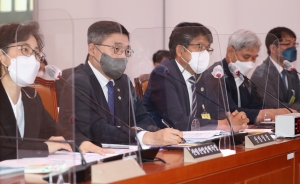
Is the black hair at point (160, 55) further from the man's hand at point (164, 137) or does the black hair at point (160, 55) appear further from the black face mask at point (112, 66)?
the man's hand at point (164, 137)

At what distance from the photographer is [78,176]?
1791mm

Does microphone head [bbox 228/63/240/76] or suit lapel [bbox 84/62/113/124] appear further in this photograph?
microphone head [bbox 228/63/240/76]

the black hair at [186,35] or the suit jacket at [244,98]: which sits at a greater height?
the black hair at [186,35]

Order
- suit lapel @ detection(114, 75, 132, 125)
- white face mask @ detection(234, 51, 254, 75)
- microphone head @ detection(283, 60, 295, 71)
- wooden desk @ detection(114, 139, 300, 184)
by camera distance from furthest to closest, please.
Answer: microphone head @ detection(283, 60, 295, 71) < white face mask @ detection(234, 51, 254, 75) < suit lapel @ detection(114, 75, 132, 125) < wooden desk @ detection(114, 139, 300, 184)

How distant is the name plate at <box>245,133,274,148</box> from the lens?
2681 mm

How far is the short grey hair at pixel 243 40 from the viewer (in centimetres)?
365

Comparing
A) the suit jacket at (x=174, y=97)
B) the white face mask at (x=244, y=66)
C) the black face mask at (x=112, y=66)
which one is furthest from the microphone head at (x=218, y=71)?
the white face mask at (x=244, y=66)

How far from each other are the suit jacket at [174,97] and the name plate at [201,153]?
18.9 inches

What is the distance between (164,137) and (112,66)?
1.35 feet

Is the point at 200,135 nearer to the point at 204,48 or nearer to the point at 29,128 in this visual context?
the point at 204,48

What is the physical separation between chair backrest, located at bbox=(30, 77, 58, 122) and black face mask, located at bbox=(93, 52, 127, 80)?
1.63 feet

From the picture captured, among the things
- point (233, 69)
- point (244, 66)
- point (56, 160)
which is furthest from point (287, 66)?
point (56, 160)

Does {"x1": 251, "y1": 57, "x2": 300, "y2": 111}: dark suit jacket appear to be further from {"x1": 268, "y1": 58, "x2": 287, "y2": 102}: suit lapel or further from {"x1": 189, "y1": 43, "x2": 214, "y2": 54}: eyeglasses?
{"x1": 189, "y1": 43, "x2": 214, "y2": 54}: eyeglasses

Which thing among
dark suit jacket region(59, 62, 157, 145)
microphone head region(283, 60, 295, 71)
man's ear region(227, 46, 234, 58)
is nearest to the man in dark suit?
dark suit jacket region(59, 62, 157, 145)
